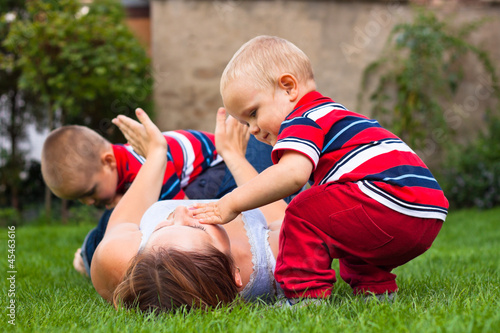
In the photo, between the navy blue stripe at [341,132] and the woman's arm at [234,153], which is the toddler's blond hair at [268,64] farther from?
the woman's arm at [234,153]

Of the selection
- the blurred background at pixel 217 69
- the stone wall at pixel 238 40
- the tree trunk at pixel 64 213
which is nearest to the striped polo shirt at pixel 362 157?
the blurred background at pixel 217 69

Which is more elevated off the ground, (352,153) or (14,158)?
(352,153)

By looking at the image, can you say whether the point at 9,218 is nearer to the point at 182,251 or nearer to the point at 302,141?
the point at 182,251

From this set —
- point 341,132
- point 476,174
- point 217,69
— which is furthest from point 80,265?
point 476,174

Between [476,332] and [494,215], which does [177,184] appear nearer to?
[476,332]

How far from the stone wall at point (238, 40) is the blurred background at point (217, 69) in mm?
14

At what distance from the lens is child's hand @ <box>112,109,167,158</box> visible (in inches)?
94.3

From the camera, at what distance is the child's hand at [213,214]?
1.67m

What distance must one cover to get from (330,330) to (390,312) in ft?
0.90

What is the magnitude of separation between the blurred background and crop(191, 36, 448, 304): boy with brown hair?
15.0 feet

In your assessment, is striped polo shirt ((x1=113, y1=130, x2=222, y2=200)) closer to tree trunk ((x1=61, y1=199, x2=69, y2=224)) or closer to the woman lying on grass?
the woman lying on grass

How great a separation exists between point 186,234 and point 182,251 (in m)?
0.08

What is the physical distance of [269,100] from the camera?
70.4 inches

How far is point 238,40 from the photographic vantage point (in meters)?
6.97
